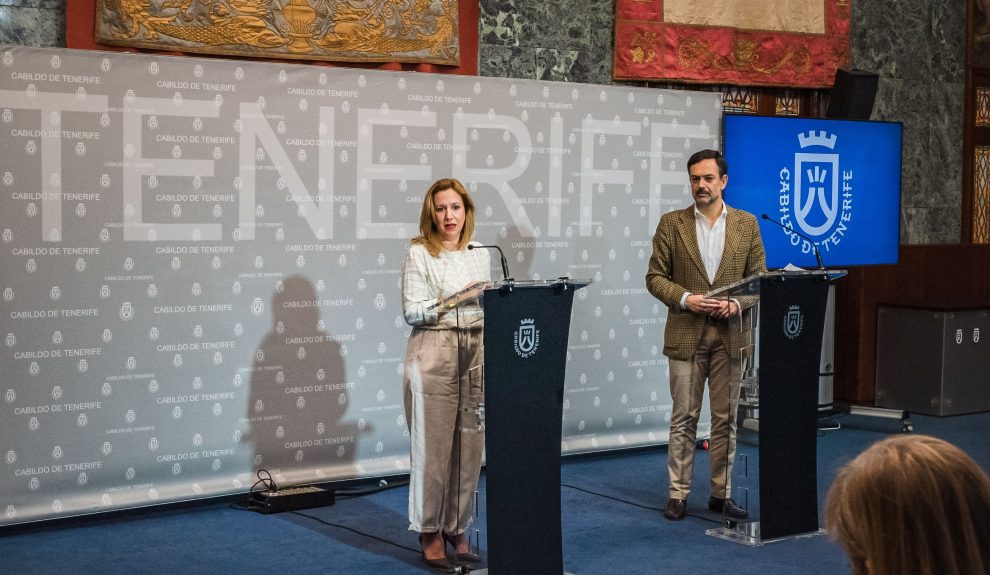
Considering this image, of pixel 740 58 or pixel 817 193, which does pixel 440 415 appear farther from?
pixel 740 58

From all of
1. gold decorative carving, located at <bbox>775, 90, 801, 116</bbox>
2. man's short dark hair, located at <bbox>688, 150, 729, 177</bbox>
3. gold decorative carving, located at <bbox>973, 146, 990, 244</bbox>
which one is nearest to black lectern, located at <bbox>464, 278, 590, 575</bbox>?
man's short dark hair, located at <bbox>688, 150, 729, 177</bbox>

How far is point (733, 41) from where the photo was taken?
306 inches

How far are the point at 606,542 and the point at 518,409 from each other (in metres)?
1.16

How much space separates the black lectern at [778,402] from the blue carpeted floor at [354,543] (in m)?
0.15

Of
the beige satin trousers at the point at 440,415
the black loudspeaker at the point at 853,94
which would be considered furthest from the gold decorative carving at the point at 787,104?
the beige satin trousers at the point at 440,415

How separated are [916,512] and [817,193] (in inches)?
266

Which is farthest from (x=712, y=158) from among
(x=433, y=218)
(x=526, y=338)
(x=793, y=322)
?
(x=526, y=338)

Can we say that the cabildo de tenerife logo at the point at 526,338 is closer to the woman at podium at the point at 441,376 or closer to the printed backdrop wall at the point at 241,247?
the woman at podium at the point at 441,376

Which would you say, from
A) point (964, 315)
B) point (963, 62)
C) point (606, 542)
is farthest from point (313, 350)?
point (963, 62)

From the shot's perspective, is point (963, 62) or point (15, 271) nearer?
point (15, 271)

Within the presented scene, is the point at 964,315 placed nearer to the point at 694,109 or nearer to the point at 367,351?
the point at 694,109

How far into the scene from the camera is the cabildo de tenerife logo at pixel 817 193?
7531 mm

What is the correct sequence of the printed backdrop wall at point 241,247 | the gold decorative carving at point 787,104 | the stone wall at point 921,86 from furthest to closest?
the stone wall at point 921,86, the gold decorative carving at point 787,104, the printed backdrop wall at point 241,247

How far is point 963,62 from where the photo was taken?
9.16 meters
